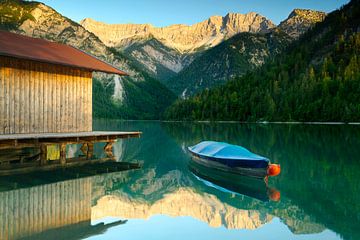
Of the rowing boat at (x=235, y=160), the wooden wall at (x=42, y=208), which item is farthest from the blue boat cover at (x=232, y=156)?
the wooden wall at (x=42, y=208)

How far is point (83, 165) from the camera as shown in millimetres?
23734

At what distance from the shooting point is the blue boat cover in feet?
62.2

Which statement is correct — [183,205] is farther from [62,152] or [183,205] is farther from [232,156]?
[62,152]

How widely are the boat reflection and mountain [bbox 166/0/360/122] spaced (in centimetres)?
7383

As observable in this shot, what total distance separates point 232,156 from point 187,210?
6.97 m

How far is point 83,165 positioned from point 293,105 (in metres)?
87.3

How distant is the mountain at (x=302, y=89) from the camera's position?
96.0 meters

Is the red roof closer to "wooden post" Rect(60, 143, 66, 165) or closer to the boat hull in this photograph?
"wooden post" Rect(60, 143, 66, 165)

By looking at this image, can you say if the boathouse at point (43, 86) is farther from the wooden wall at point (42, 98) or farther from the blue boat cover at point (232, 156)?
the blue boat cover at point (232, 156)

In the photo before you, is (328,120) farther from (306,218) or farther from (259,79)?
(306,218)

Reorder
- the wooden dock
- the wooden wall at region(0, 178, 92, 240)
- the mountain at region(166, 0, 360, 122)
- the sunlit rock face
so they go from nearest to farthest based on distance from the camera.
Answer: the wooden wall at region(0, 178, 92, 240), the sunlit rock face, the wooden dock, the mountain at region(166, 0, 360, 122)

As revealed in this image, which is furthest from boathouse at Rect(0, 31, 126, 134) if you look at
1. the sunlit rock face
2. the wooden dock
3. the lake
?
the sunlit rock face

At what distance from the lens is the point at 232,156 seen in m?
20.3

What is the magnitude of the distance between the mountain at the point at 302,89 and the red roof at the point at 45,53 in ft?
238
